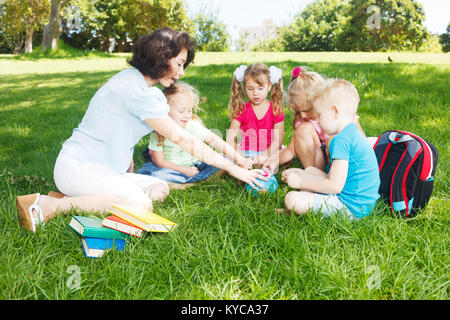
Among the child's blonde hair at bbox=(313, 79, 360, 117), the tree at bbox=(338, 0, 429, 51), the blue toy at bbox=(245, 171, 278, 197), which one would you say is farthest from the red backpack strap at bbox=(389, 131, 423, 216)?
the tree at bbox=(338, 0, 429, 51)

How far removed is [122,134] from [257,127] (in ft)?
4.58

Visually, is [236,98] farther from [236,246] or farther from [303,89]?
[236,246]

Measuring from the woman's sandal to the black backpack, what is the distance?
2.17m

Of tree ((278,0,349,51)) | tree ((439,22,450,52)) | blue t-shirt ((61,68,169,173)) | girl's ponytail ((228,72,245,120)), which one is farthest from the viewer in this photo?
tree ((278,0,349,51))

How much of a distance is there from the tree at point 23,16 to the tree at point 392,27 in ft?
84.0

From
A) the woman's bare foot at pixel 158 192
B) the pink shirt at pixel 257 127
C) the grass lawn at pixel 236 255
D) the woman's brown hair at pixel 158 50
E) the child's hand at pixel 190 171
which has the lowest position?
the grass lawn at pixel 236 255

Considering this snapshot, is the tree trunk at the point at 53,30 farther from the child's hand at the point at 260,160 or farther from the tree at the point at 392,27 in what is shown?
the tree at the point at 392,27

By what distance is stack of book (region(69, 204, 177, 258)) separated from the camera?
187 centimetres

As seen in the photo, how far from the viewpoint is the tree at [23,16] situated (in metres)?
25.0

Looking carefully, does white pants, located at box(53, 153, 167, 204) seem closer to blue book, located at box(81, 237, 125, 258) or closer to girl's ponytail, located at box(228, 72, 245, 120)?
blue book, located at box(81, 237, 125, 258)

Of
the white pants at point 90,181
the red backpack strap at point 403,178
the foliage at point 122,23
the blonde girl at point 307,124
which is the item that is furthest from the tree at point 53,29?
the red backpack strap at point 403,178

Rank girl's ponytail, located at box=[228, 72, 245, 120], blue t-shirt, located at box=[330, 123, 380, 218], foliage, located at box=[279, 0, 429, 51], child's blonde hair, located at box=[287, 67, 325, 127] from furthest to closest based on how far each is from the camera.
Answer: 1. foliage, located at box=[279, 0, 429, 51]
2. girl's ponytail, located at box=[228, 72, 245, 120]
3. child's blonde hair, located at box=[287, 67, 325, 127]
4. blue t-shirt, located at box=[330, 123, 380, 218]

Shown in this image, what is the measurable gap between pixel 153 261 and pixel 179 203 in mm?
808

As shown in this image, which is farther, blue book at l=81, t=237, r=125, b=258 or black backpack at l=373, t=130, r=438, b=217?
black backpack at l=373, t=130, r=438, b=217
